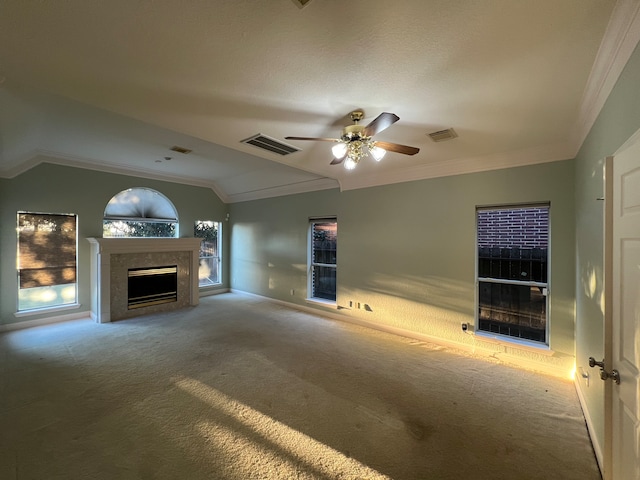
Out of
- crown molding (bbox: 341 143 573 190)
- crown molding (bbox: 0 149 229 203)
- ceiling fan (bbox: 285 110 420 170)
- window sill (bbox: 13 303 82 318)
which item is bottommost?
window sill (bbox: 13 303 82 318)

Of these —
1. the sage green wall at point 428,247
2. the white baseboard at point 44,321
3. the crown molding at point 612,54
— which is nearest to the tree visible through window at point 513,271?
the sage green wall at point 428,247

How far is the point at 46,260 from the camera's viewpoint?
466 centimetres

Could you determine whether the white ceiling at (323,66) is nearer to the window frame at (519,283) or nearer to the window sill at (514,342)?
the window frame at (519,283)

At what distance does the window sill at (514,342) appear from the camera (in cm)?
316

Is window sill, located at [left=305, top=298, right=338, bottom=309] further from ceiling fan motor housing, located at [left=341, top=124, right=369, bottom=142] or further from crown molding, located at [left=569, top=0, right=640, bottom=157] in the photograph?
crown molding, located at [left=569, top=0, right=640, bottom=157]

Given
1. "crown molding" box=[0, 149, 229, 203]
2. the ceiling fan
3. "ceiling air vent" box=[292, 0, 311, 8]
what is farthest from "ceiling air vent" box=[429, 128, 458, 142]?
"crown molding" box=[0, 149, 229, 203]

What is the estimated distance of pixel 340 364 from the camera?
326 centimetres

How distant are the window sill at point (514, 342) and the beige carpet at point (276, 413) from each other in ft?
0.97

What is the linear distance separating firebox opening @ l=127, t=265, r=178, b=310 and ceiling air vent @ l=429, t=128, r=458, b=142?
5.70 metres

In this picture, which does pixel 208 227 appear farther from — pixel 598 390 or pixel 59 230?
pixel 598 390

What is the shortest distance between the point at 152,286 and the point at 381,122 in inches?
224

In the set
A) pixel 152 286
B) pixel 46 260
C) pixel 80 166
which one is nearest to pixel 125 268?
pixel 152 286

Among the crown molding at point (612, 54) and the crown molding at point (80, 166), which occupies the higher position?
the crown molding at point (80, 166)

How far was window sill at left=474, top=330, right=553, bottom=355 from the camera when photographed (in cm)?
316
